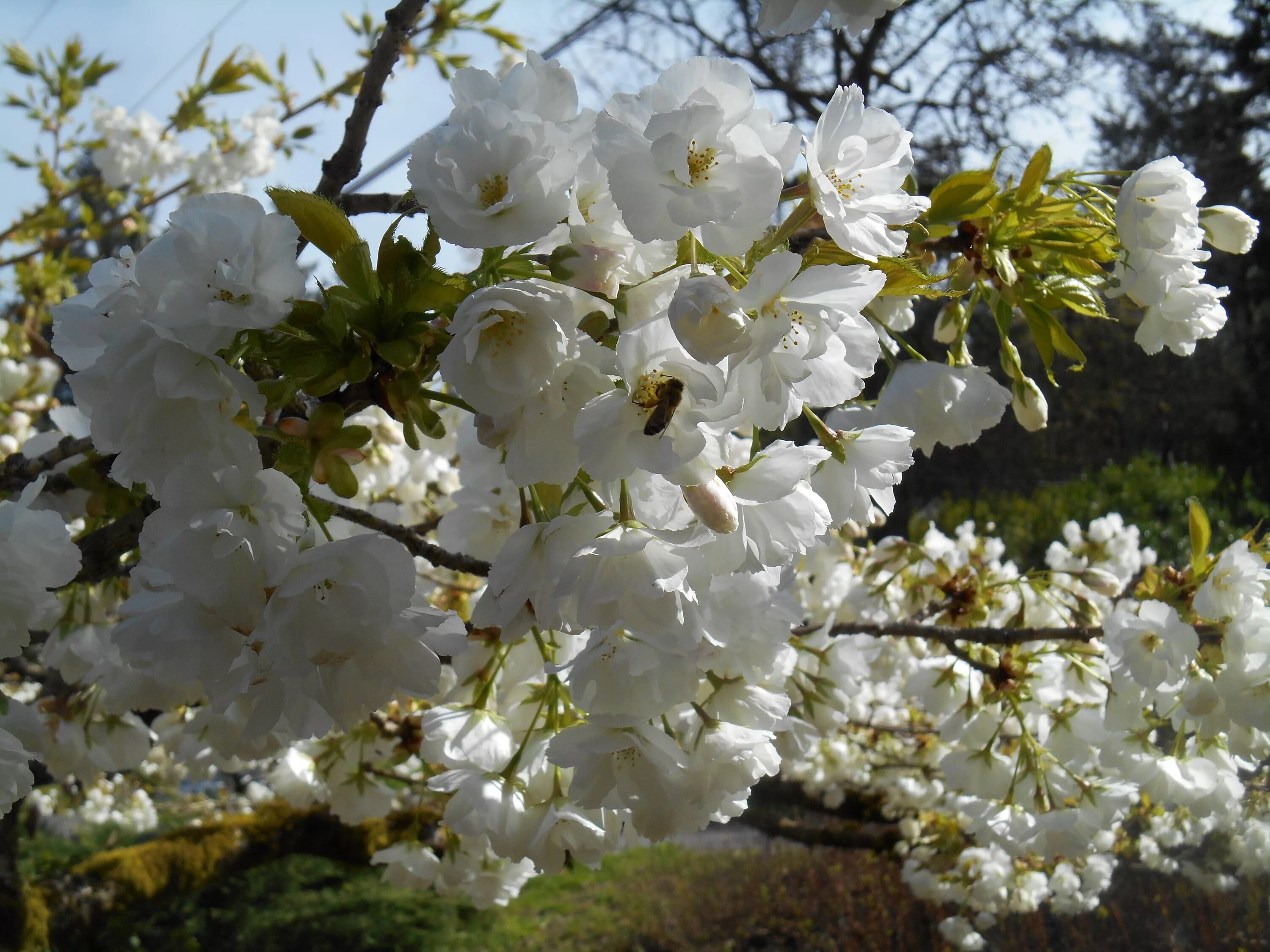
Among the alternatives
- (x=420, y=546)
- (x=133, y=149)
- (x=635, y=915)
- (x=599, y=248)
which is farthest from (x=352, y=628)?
(x=635, y=915)

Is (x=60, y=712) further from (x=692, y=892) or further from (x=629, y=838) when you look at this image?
(x=692, y=892)

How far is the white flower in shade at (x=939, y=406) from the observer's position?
107 cm

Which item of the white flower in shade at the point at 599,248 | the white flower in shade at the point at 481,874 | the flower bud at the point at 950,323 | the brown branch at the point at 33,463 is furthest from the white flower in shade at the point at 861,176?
the white flower in shade at the point at 481,874

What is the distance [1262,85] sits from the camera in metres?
9.21

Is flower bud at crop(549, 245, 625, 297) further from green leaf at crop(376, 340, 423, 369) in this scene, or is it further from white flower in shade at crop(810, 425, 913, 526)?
white flower in shade at crop(810, 425, 913, 526)

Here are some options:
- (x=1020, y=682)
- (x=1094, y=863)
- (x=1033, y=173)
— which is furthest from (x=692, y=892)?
(x=1033, y=173)

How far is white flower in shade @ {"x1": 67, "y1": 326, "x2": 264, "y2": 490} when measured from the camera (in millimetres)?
568

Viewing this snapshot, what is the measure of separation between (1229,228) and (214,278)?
43.9 inches

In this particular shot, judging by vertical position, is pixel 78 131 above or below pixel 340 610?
above

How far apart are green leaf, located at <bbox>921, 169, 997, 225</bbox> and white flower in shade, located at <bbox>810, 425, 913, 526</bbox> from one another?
0.24 m

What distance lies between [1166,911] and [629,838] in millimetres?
3207

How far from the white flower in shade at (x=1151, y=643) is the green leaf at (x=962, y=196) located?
741mm

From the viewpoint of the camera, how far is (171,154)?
3547 millimetres

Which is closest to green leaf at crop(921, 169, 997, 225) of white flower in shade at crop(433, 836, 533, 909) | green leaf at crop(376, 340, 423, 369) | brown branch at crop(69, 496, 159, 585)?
green leaf at crop(376, 340, 423, 369)
